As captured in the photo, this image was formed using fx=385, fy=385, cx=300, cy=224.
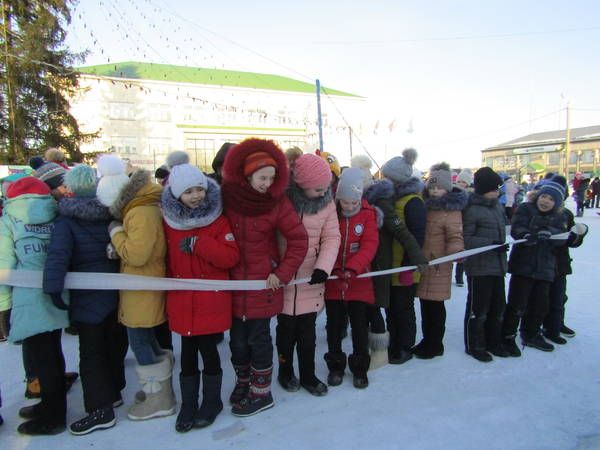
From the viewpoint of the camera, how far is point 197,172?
2406 millimetres

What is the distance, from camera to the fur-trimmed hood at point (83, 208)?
2422 millimetres

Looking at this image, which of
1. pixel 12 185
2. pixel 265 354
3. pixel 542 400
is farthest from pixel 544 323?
pixel 12 185

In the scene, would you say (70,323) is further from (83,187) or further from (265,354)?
(265,354)

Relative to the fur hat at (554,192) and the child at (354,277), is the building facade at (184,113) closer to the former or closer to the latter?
the fur hat at (554,192)

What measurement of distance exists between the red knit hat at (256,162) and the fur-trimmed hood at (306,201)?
0.41 meters

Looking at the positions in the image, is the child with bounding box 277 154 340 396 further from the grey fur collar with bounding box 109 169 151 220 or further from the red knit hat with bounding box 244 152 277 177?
the grey fur collar with bounding box 109 169 151 220

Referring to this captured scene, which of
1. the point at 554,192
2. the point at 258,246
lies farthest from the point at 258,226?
the point at 554,192

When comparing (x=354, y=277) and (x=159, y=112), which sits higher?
(x=159, y=112)

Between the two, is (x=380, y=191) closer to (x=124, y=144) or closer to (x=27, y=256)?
(x=27, y=256)

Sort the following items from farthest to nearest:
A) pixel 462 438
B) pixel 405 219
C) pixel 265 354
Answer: pixel 405 219
pixel 265 354
pixel 462 438

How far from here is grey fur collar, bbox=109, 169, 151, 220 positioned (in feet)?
8.06

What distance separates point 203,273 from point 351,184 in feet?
4.15

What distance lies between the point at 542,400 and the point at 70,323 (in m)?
3.37

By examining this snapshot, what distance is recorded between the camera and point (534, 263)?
3.54 metres
